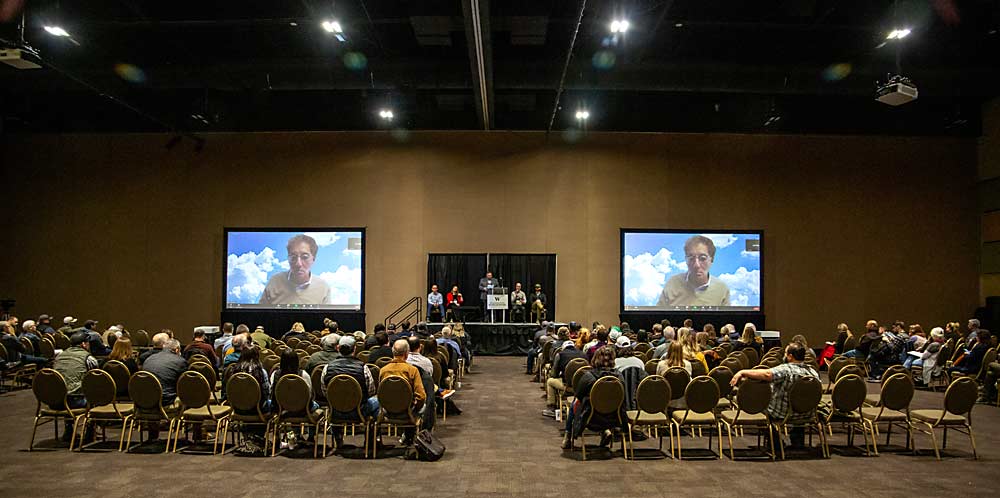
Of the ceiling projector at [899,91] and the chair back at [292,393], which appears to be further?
the ceiling projector at [899,91]

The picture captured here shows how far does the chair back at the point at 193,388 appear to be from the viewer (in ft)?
22.2

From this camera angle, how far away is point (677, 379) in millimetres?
7410

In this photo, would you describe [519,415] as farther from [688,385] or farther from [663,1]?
[663,1]

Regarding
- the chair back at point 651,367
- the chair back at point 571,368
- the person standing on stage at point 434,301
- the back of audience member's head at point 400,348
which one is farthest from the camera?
the person standing on stage at point 434,301

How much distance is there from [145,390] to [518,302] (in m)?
11.3

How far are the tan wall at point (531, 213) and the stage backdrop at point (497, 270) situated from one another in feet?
0.88

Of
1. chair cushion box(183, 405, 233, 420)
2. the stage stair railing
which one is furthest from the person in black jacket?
the stage stair railing

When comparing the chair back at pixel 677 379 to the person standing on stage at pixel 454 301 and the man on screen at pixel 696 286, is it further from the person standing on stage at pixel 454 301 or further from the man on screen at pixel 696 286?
the man on screen at pixel 696 286

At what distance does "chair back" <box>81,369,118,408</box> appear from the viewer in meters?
6.85

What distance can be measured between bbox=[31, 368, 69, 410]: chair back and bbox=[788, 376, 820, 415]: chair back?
731 centimetres

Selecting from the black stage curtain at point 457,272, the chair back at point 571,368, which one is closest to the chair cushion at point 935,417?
the chair back at point 571,368

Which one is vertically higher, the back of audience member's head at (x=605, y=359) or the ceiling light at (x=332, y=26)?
the ceiling light at (x=332, y=26)

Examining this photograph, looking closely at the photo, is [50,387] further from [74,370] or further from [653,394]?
[653,394]

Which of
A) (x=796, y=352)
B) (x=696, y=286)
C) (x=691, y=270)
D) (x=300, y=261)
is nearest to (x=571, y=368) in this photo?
(x=796, y=352)
